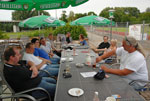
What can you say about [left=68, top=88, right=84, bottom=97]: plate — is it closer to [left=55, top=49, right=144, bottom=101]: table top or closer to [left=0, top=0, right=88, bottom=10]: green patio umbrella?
[left=55, top=49, right=144, bottom=101]: table top

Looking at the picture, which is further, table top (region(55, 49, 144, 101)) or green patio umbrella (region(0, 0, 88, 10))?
green patio umbrella (region(0, 0, 88, 10))

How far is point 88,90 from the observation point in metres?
1.73

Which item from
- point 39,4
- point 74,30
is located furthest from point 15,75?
point 74,30

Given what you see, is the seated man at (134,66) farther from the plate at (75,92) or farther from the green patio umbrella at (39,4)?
the green patio umbrella at (39,4)

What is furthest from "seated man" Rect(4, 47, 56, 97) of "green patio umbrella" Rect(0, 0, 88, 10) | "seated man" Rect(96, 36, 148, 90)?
"green patio umbrella" Rect(0, 0, 88, 10)

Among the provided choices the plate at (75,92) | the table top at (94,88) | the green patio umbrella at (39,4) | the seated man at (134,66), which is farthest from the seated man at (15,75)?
the green patio umbrella at (39,4)

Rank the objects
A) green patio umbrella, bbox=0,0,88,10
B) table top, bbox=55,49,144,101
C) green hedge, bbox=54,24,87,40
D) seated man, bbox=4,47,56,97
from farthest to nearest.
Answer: green hedge, bbox=54,24,87,40
green patio umbrella, bbox=0,0,88,10
seated man, bbox=4,47,56,97
table top, bbox=55,49,144,101

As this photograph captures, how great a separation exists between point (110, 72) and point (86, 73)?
47cm

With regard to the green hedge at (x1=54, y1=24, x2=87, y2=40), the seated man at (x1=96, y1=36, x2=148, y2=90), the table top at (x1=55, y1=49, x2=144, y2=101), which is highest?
the green hedge at (x1=54, y1=24, x2=87, y2=40)

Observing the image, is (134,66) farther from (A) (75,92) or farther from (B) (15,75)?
(B) (15,75)

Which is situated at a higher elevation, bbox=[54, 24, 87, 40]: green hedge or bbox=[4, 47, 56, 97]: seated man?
bbox=[54, 24, 87, 40]: green hedge

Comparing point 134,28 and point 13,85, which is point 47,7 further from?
point 134,28

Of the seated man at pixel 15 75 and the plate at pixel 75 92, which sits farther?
the seated man at pixel 15 75

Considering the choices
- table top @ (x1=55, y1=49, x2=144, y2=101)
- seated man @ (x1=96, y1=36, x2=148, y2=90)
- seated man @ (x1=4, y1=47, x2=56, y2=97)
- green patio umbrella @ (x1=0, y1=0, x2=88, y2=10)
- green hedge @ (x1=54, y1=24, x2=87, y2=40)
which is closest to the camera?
table top @ (x1=55, y1=49, x2=144, y2=101)
